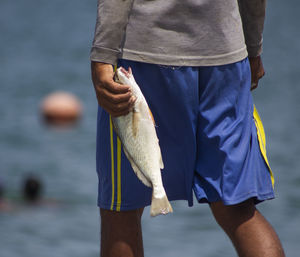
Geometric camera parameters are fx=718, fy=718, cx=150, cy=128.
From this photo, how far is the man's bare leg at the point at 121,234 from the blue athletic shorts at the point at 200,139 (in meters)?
0.06

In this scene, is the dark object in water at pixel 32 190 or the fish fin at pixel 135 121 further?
the dark object in water at pixel 32 190

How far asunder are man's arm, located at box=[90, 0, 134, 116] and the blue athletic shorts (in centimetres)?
8

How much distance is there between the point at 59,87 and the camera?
69.9 feet

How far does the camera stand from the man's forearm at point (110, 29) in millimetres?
2314

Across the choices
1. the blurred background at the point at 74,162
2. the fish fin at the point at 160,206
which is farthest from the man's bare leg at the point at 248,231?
the blurred background at the point at 74,162

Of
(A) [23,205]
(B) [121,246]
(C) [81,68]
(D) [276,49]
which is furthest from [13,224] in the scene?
(D) [276,49]

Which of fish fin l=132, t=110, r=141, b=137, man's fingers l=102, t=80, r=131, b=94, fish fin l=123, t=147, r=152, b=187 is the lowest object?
fish fin l=123, t=147, r=152, b=187

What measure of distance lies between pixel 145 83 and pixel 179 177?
34cm

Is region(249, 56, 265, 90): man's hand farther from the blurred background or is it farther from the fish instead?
the blurred background

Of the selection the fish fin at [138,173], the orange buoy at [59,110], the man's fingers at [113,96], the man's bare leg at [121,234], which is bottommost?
the orange buoy at [59,110]

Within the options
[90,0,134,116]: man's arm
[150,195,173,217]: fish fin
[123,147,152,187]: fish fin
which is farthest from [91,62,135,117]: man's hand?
[150,195,173,217]: fish fin

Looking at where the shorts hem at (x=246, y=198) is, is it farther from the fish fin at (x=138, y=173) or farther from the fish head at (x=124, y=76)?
the fish head at (x=124, y=76)

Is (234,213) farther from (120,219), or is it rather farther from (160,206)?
(120,219)

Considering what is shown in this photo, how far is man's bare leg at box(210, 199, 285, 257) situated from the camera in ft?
7.59
